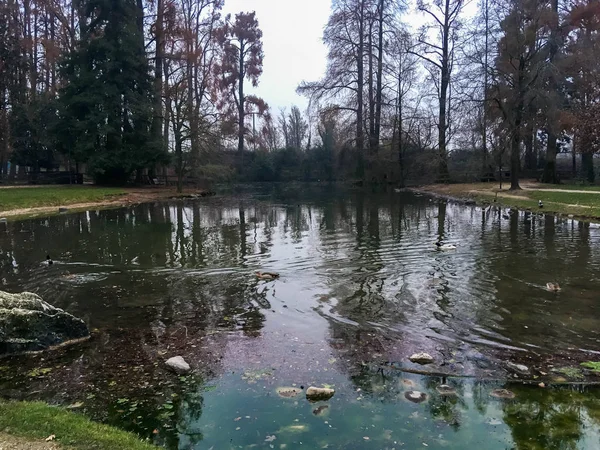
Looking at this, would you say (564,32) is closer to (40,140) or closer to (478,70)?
(478,70)

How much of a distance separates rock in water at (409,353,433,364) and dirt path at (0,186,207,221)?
2063 cm

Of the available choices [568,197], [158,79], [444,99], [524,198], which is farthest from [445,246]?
[158,79]

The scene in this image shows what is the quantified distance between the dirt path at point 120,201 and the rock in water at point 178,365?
61.6 feet

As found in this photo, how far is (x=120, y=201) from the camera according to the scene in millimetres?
28766

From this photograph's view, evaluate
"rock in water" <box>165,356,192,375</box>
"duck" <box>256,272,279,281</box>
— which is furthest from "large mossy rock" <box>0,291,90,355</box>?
"duck" <box>256,272,279,281</box>

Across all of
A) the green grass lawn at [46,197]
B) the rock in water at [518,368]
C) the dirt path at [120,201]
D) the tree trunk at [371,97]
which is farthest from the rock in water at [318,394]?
the tree trunk at [371,97]

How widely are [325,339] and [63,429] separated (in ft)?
11.5

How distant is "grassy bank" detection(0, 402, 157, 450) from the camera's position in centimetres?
375

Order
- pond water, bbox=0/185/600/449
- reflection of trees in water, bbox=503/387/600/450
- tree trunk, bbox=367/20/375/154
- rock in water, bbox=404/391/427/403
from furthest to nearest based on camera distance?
tree trunk, bbox=367/20/375/154 < rock in water, bbox=404/391/427/403 < pond water, bbox=0/185/600/449 < reflection of trees in water, bbox=503/387/600/450

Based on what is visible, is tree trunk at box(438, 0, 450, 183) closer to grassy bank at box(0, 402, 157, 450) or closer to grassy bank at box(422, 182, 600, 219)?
grassy bank at box(422, 182, 600, 219)

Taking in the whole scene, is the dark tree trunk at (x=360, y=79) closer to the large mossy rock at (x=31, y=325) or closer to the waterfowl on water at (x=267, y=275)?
the waterfowl on water at (x=267, y=275)

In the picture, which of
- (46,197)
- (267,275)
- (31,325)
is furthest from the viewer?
(46,197)

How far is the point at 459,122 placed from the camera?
39.3 m

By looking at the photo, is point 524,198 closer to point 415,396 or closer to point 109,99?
point 415,396
